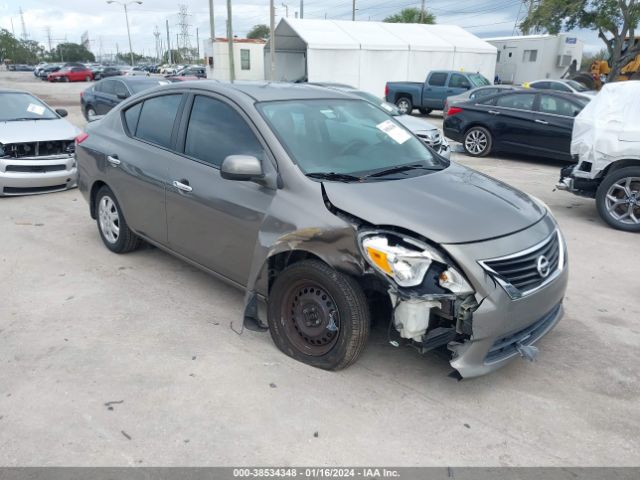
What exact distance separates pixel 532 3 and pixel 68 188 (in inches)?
1760

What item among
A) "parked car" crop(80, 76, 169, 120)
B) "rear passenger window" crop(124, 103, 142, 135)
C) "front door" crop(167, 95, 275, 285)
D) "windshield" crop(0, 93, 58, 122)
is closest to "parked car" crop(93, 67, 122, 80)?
"parked car" crop(80, 76, 169, 120)

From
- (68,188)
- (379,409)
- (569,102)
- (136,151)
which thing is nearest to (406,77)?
(569,102)

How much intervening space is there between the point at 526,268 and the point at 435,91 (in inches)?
702

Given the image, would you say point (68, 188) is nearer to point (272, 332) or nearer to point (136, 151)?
point (136, 151)

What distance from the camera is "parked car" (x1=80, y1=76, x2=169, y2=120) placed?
13.7m

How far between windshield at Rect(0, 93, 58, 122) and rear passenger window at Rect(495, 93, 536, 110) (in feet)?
28.8

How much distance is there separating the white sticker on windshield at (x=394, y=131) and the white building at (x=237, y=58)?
31.5 meters

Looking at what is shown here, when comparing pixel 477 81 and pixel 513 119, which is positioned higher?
pixel 477 81

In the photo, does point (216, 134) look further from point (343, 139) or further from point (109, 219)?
point (109, 219)

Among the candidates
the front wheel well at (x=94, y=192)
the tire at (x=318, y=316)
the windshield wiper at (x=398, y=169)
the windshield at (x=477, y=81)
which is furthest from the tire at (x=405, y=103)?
the tire at (x=318, y=316)

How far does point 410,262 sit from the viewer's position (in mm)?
2836

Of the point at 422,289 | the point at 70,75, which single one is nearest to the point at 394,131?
the point at 422,289

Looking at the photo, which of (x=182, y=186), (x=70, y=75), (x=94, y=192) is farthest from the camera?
(x=70, y=75)

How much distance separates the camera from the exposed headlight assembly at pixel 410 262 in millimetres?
2811
